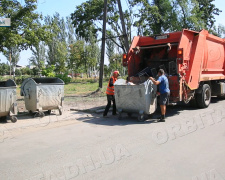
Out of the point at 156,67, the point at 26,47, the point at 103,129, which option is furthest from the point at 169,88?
the point at 26,47

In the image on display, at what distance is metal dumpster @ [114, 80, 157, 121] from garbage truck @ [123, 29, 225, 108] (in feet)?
2.61

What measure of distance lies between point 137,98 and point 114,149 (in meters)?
2.71

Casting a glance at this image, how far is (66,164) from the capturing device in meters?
3.99

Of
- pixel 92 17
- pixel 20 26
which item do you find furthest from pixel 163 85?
pixel 92 17

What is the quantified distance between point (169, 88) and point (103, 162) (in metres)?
4.20

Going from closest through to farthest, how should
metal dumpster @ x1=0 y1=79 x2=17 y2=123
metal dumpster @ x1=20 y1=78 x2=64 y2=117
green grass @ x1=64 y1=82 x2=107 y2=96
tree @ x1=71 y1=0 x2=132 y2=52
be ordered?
metal dumpster @ x1=0 y1=79 x2=17 y2=123 → metal dumpster @ x1=20 y1=78 x2=64 y2=117 → green grass @ x1=64 y1=82 x2=107 y2=96 → tree @ x1=71 y1=0 x2=132 y2=52

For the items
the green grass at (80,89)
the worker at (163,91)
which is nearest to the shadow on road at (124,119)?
the worker at (163,91)

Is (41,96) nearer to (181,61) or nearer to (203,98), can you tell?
(181,61)

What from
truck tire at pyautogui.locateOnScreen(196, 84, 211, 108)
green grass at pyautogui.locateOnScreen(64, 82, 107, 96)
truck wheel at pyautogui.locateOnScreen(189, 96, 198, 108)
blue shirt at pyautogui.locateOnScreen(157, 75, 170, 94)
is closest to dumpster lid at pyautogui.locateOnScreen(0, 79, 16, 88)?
blue shirt at pyautogui.locateOnScreen(157, 75, 170, 94)

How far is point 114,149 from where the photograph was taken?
15.3 ft

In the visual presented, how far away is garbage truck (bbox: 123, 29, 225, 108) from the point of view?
7.60m

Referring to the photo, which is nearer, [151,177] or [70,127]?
[151,177]

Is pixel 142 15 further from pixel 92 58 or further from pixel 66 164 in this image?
pixel 66 164

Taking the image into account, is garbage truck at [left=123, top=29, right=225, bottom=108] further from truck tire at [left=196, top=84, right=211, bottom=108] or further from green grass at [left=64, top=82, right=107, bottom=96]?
green grass at [left=64, top=82, right=107, bottom=96]
